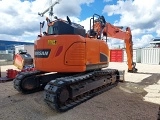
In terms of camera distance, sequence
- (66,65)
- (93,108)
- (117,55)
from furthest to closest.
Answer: (117,55), (66,65), (93,108)

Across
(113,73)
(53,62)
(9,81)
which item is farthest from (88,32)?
(9,81)

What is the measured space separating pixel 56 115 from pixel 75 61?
186cm

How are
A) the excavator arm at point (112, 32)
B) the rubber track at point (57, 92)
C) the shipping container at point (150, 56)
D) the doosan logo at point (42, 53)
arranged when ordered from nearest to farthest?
the rubber track at point (57, 92) → the doosan logo at point (42, 53) → the excavator arm at point (112, 32) → the shipping container at point (150, 56)

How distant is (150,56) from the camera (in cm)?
2545

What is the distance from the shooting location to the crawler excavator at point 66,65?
573 centimetres

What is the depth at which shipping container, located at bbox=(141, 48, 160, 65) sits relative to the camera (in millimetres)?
24438

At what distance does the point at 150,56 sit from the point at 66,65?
70.3 ft

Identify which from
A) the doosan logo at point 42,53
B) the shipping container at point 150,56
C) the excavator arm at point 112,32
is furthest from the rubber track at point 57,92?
the shipping container at point 150,56

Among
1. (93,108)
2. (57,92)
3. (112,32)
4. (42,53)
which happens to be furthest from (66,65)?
(112,32)

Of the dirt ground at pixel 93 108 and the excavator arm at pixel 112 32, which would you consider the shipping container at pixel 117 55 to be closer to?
the excavator arm at pixel 112 32

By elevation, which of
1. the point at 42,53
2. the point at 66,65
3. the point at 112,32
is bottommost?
the point at 66,65

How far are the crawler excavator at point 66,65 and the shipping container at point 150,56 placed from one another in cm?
1859

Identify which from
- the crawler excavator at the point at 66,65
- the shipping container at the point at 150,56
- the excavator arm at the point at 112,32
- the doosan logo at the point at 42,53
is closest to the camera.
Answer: the crawler excavator at the point at 66,65

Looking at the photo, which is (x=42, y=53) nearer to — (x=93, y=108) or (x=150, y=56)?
(x=93, y=108)
